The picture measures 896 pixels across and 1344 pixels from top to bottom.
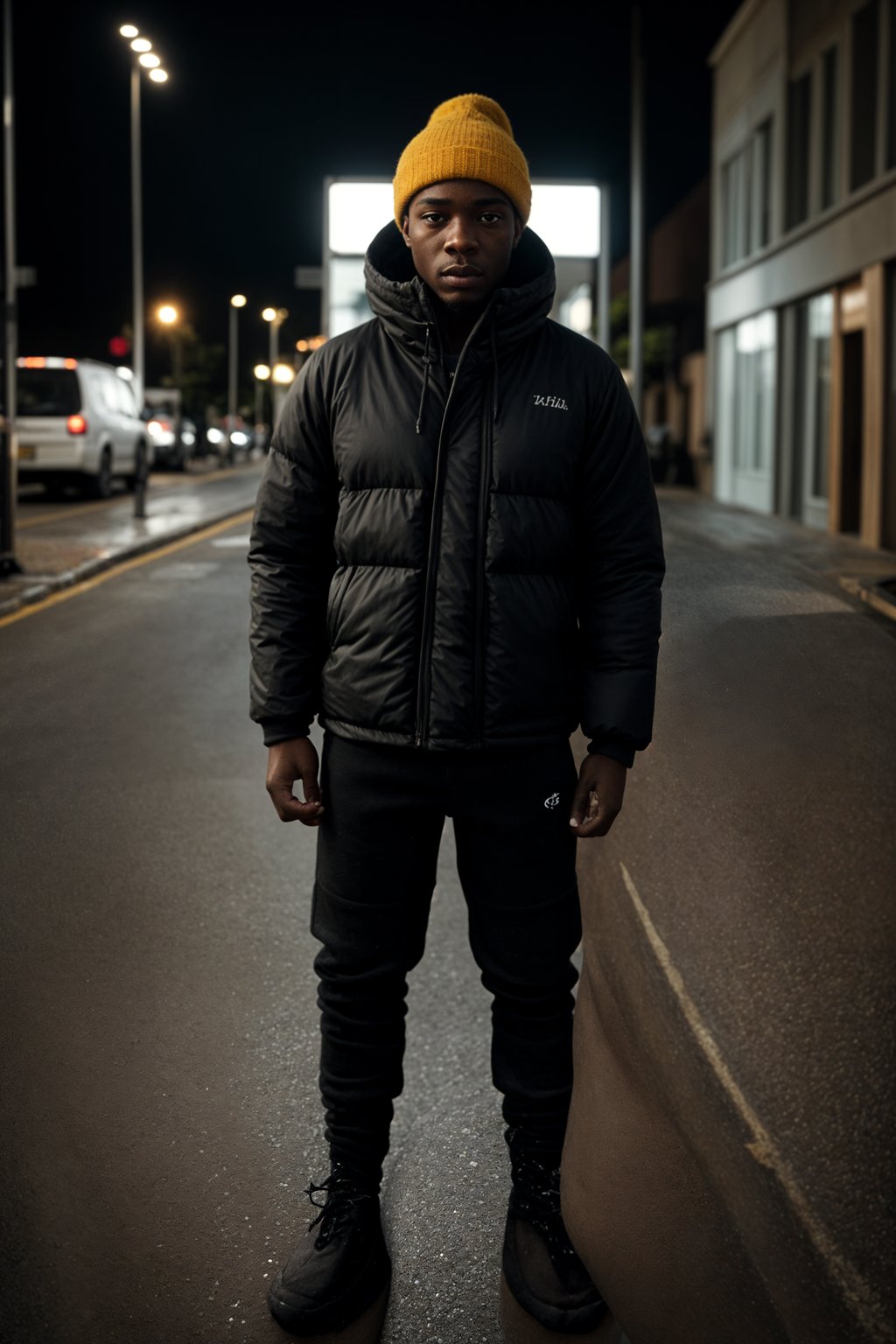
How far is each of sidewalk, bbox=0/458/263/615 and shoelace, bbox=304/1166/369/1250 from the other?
28.8 ft

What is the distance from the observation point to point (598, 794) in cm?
297

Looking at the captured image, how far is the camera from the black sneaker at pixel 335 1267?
284 cm

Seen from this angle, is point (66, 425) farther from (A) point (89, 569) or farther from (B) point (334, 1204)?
(B) point (334, 1204)

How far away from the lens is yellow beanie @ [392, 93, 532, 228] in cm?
290

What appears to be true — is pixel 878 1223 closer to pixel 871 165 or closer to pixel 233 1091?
pixel 233 1091

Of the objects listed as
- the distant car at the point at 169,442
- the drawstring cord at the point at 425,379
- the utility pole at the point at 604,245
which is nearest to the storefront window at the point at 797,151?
the utility pole at the point at 604,245

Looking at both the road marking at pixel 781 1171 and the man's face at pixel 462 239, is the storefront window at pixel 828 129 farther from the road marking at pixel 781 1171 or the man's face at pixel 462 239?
the man's face at pixel 462 239

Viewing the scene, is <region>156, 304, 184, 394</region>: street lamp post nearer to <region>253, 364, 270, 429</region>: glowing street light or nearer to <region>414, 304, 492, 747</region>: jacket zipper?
<region>253, 364, 270, 429</region>: glowing street light

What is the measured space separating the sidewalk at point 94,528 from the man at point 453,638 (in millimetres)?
8723

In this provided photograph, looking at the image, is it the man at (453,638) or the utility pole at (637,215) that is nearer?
the man at (453,638)

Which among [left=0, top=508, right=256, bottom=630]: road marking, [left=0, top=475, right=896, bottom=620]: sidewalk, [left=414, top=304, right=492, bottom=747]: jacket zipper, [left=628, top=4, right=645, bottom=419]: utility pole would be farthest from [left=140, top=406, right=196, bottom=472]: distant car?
[left=414, top=304, right=492, bottom=747]: jacket zipper

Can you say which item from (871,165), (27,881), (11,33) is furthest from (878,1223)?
(871,165)

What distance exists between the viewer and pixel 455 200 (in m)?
2.90

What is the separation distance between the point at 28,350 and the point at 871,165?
56607mm
